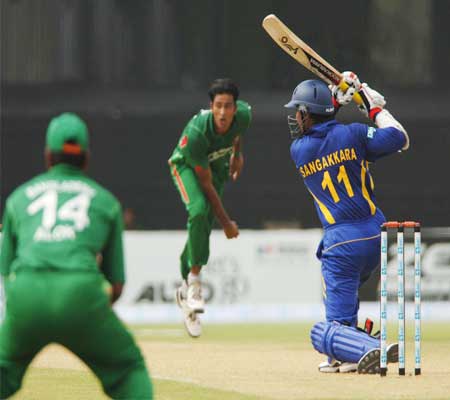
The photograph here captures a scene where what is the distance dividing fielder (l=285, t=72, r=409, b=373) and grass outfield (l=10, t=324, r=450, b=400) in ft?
1.00

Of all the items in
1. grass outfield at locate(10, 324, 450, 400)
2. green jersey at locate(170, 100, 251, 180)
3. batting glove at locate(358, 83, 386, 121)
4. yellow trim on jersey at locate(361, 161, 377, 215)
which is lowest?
grass outfield at locate(10, 324, 450, 400)

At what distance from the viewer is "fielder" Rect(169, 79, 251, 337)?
8898 millimetres

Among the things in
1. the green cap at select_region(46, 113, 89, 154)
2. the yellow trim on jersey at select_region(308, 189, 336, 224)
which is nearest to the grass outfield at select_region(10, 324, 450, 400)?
the yellow trim on jersey at select_region(308, 189, 336, 224)

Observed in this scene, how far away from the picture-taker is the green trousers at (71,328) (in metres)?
4.62

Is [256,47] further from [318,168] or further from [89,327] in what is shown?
[89,327]

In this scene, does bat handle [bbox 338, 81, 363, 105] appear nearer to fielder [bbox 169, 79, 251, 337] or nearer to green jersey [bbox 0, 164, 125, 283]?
fielder [bbox 169, 79, 251, 337]

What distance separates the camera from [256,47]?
59.6ft

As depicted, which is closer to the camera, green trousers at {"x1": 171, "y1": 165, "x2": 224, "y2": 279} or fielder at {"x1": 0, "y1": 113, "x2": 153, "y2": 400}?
fielder at {"x1": 0, "y1": 113, "x2": 153, "y2": 400}

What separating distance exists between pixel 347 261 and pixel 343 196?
37 cm

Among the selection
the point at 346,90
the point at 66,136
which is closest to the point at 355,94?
the point at 346,90

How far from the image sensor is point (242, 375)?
25.1ft

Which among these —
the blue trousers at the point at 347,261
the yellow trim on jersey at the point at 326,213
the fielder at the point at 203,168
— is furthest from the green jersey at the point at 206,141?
the blue trousers at the point at 347,261

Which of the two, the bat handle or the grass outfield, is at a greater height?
the bat handle

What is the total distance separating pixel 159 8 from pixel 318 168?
10971mm
